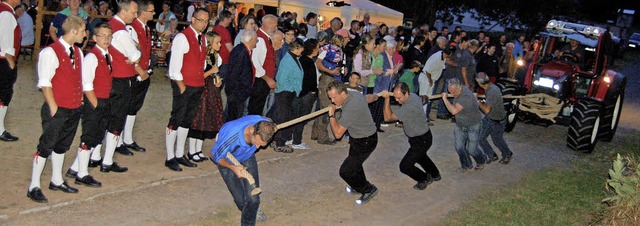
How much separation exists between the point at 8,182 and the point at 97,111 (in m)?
1.19

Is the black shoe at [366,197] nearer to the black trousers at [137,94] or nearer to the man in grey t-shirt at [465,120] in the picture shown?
the man in grey t-shirt at [465,120]

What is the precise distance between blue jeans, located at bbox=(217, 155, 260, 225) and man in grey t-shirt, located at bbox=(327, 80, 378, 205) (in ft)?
5.15

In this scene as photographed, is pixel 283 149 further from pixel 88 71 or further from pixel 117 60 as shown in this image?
pixel 88 71

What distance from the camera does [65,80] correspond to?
7047 millimetres

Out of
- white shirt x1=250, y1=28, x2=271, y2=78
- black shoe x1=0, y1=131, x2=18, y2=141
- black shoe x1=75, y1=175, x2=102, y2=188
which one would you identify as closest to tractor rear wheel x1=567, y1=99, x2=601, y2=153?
white shirt x1=250, y1=28, x2=271, y2=78

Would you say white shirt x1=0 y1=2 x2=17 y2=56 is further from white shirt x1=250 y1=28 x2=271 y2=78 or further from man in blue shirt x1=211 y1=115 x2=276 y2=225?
man in blue shirt x1=211 y1=115 x2=276 y2=225

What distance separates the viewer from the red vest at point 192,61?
28.6 feet

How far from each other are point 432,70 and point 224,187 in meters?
6.96

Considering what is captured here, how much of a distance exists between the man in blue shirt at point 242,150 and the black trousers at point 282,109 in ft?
12.7

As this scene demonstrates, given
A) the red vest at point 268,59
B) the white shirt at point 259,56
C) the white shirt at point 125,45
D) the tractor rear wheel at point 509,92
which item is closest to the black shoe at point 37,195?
the white shirt at point 125,45

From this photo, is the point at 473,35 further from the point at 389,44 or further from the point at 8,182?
the point at 8,182

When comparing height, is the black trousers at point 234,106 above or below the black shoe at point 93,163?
above

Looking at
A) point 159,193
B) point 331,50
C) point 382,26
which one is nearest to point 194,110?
point 159,193

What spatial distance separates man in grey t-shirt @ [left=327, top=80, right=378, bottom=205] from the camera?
318 inches
